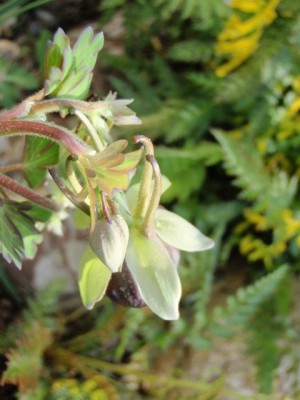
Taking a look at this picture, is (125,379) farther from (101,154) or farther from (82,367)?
(101,154)

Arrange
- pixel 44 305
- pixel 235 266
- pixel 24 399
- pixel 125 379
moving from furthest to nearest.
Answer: pixel 235 266 < pixel 125 379 < pixel 44 305 < pixel 24 399

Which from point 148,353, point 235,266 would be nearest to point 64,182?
point 148,353

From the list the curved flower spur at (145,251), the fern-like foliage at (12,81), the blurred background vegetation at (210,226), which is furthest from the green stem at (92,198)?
the fern-like foliage at (12,81)

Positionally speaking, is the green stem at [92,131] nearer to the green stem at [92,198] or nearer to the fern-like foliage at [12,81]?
the green stem at [92,198]

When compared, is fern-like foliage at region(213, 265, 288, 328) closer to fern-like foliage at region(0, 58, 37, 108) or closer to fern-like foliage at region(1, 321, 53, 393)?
fern-like foliage at region(1, 321, 53, 393)

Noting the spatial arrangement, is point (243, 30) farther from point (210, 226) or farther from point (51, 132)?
point (51, 132)

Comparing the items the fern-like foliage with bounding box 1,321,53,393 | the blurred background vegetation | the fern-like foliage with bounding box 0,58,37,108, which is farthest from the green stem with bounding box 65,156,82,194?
the fern-like foliage with bounding box 0,58,37,108
